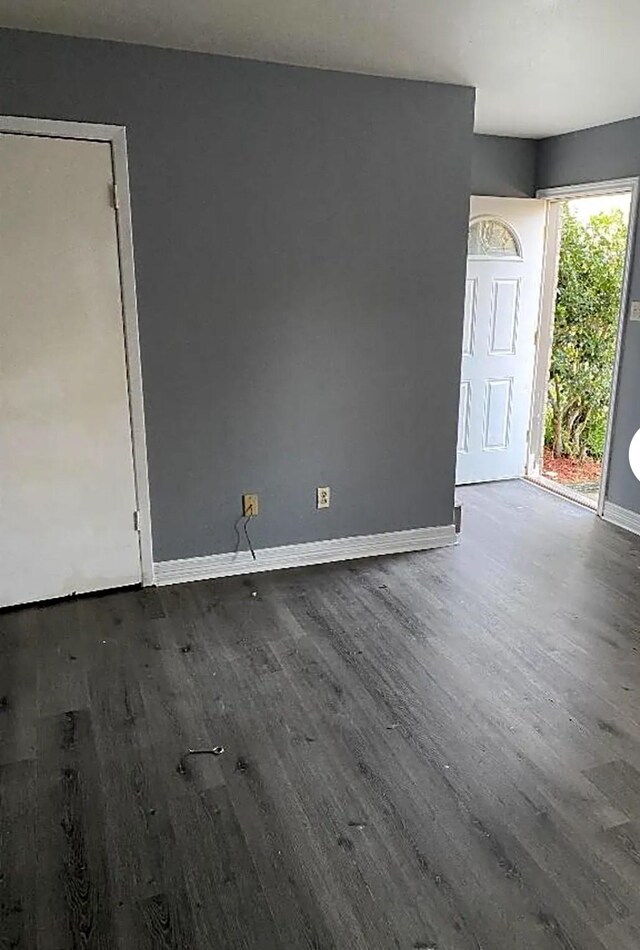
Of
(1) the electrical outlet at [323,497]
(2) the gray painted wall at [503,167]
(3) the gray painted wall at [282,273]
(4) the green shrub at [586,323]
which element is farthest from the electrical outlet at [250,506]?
(4) the green shrub at [586,323]

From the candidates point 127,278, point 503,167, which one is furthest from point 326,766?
point 503,167

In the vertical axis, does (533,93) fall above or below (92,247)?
above

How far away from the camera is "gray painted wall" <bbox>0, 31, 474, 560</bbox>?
3002 mm

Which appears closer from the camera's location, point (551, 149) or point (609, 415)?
point (609, 415)

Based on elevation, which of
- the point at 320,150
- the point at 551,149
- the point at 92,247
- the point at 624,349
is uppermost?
the point at 551,149

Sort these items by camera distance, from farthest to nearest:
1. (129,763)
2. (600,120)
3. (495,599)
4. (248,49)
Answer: (600,120) → (495,599) → (248,49) → (129,763)

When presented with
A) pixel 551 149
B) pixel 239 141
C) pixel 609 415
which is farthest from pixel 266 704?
pixel 551 149

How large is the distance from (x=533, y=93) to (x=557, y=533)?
235 centimetres

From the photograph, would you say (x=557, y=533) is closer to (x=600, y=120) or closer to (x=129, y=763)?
(x=600, y=120)

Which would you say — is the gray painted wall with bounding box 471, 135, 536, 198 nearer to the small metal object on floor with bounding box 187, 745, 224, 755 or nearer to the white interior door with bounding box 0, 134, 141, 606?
the white interior door with bounding box 0, 134, 141, 606

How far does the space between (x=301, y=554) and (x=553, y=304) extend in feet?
8.93

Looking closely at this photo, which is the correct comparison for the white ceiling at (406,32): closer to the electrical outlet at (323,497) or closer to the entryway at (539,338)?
the entryway at (539,338)

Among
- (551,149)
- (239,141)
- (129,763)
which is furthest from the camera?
(551,149)

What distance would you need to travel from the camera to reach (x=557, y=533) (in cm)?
421
